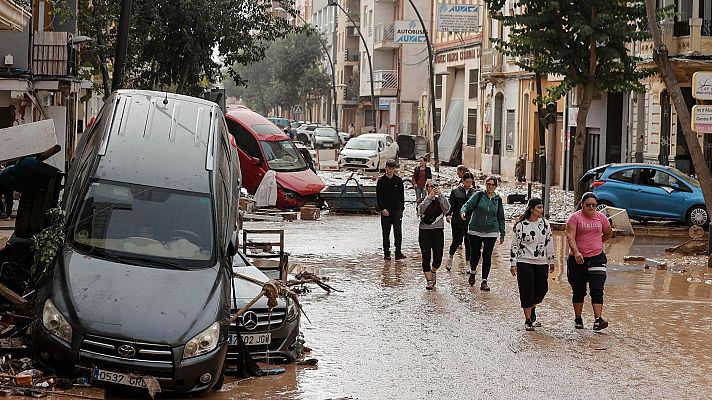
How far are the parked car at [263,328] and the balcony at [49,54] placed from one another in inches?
721

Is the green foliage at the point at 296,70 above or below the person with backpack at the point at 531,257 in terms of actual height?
above

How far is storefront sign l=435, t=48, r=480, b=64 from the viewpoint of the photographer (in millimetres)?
60281

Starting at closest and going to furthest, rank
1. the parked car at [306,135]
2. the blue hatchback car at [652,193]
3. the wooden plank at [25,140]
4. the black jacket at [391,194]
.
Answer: the wooden plank at [25,140] < the black jacket at [391,194] < the blue hatchback car at [652,193] < the parked car at [306,135]

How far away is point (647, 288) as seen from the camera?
19.2m

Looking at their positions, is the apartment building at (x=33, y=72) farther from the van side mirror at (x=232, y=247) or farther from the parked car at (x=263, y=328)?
the van side mirror at (x=232, y=247)

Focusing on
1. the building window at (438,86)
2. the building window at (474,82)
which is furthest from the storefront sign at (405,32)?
the building window at (438,86)

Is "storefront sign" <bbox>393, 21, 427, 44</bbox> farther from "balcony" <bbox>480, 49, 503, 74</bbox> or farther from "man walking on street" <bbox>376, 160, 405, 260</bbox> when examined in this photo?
"man walking on street" <bbox>376, 160, 405, 260</bbox>

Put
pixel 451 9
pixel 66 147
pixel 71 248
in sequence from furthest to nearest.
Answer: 1. pixel 451 9
2. pixel 66 147
3. pixel 71 248

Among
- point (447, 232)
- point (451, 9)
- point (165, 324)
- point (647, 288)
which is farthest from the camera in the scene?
point (451, 9)

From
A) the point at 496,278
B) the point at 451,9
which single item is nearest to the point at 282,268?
the point at 496,278

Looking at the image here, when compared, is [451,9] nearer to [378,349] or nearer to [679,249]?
[679,249]

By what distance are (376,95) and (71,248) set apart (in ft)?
237

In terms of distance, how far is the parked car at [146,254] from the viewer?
10.1 m

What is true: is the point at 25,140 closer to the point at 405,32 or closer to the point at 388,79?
the point at 405,32
